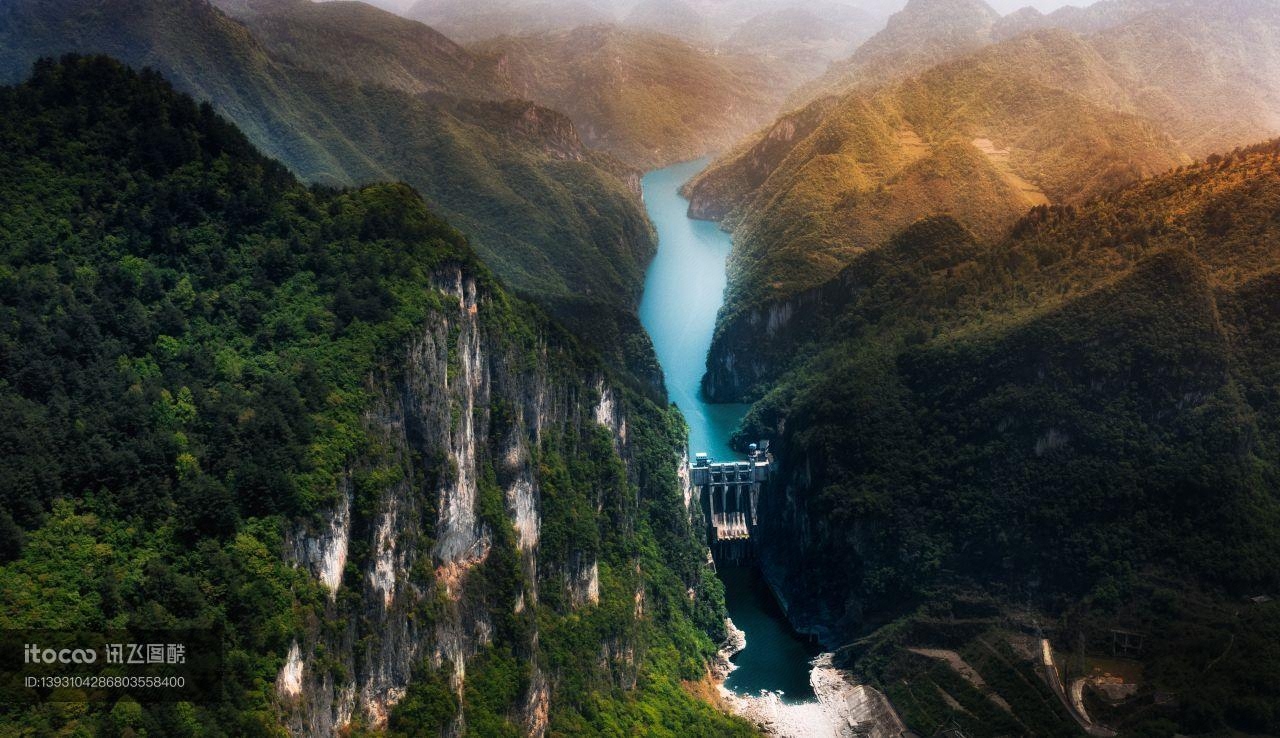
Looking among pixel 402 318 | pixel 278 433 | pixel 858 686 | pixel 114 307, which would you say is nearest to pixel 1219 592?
pixel 858 686

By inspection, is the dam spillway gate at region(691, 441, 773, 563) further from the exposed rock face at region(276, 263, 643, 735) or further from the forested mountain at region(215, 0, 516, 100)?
the forested mountain at region(215, 0, 516, 100)

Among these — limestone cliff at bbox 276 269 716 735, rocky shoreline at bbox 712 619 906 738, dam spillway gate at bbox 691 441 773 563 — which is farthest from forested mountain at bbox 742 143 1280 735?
limestone cliff at bbox 276 269 716 735

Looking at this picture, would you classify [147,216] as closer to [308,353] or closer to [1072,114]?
[308,353]

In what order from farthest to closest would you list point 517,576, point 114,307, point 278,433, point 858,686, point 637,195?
1. point 637,195
2. point 858,686
3. point 517,576
4. point 114,307
5. point 278,433

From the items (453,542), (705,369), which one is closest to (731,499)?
(705,369)

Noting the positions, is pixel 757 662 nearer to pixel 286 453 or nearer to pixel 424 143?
pixel 286 453
